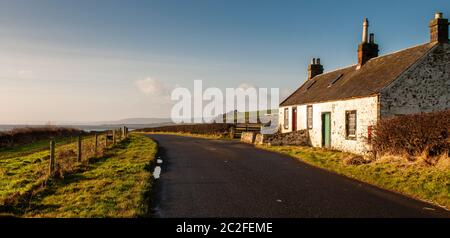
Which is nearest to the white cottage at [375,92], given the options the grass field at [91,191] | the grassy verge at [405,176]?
the grassy verge at [405,176]

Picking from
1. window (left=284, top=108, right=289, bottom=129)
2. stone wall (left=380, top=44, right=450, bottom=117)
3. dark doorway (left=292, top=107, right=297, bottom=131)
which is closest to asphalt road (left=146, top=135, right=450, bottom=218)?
stone wall (left=380, top=44, right=450, bottom=117)

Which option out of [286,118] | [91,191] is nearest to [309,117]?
[286,118]

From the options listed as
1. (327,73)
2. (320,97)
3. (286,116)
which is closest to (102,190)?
(320,97)

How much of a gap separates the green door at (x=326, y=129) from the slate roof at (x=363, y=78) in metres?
1.07

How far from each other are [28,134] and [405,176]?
36.5 meters

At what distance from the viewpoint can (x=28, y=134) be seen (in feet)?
123

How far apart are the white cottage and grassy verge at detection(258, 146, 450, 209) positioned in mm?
4942

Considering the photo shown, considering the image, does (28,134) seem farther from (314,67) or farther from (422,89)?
(422,89)

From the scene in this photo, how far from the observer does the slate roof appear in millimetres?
18750

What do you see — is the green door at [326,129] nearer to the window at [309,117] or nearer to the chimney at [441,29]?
the window at [309,117]

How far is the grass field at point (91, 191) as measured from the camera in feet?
25.1
